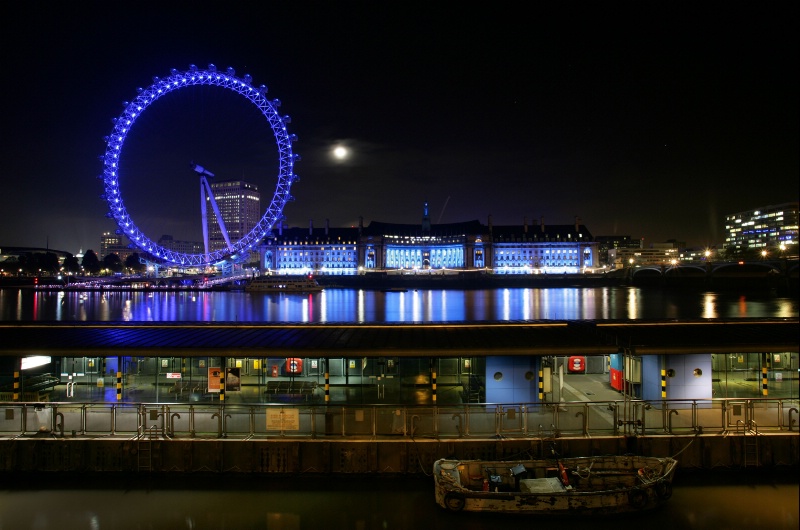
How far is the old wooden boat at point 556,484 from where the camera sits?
11.4 meters

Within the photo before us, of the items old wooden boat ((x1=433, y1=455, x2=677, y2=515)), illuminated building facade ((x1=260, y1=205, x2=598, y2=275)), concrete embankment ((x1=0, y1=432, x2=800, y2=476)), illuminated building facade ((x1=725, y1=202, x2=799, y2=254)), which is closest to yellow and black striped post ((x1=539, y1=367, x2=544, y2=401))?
concrete embankment ((x1=0, y1=432, x2=800, y2=476))

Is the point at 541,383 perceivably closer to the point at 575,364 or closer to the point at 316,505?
the point at 575,364

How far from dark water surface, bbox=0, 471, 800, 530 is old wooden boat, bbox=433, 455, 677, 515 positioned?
41 cm

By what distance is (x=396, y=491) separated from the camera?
1272cm

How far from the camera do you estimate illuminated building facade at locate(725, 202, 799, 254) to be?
511 ft

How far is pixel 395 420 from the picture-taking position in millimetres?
12883

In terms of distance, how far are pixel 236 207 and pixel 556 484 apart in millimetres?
173928

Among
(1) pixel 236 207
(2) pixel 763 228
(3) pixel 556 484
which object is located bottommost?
(3) pixel 556 484

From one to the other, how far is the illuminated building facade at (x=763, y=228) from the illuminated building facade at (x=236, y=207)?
142968mm

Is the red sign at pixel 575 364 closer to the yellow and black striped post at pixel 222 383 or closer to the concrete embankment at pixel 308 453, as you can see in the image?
the concrete embankment at pixel 308 453

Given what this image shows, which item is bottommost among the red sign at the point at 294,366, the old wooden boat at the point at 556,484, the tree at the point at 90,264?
the old wooden boat at the point at 556,484

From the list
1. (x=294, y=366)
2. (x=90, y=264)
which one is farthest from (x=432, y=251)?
(x=294, y=366)

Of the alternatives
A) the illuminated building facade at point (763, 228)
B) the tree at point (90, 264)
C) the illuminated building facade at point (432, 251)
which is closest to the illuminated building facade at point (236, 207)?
the illuminated building facade at point (432, 251)

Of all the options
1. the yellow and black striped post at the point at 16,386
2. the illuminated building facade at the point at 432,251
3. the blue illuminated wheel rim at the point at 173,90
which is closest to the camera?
the yellow and black striped post at the point at 16,386
